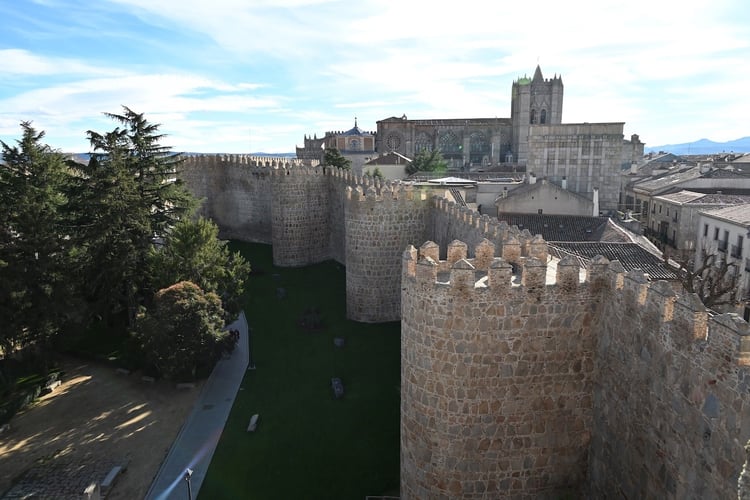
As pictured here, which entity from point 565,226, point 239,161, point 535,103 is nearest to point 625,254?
point 565,226

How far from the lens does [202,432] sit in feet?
50.7

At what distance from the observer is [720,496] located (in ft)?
21.6

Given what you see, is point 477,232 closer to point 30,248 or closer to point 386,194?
point 386,194

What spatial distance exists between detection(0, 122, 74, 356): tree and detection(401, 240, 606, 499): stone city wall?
50.1 ft

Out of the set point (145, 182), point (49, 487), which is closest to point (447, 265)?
point (49, 487)

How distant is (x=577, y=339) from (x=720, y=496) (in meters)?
3.16

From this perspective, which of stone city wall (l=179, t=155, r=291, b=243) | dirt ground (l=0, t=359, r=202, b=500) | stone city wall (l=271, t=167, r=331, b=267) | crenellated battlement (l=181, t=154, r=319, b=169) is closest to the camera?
dirt ground (l=0, t=359, r=202, b=500)

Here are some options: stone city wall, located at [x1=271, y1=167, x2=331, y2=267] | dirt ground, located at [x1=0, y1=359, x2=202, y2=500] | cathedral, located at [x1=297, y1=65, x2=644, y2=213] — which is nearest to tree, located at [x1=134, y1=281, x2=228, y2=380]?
dirt ground, located at [x1=0, y1=359, x2=202, y2=500]

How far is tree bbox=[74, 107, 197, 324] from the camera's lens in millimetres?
20562

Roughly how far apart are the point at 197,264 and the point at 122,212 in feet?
11.9

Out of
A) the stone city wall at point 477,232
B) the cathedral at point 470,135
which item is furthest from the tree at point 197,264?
the cathedral at point 470,135

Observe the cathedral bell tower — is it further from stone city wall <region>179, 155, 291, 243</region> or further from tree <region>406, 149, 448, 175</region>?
stone city wall <region>179, 155, 291, 243</region>

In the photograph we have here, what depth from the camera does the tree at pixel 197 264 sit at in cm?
2036

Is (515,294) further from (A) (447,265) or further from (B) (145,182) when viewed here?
(B) (145,182)
